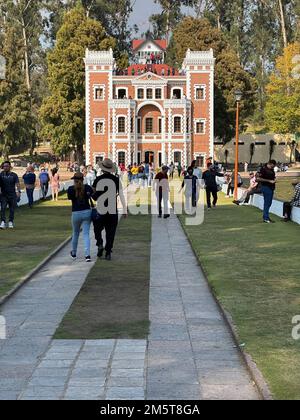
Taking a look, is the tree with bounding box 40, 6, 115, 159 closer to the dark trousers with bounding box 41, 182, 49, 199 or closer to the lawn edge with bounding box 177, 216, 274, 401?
the dark trousers with bounding box 41, 182, 49, 199

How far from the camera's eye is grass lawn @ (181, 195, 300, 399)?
631cm

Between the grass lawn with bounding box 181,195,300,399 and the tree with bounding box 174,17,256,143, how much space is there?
191ft

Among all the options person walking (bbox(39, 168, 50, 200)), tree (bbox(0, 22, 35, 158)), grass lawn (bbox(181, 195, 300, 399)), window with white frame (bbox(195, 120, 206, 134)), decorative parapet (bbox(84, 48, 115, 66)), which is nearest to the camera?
grass lawn (bbox(181, 195, 300, 399))

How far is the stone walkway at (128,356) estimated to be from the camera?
18.2ft

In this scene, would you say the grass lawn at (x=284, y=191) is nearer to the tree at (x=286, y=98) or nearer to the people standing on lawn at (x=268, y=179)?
the tree at (x=286, y=98)

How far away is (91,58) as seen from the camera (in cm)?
7269

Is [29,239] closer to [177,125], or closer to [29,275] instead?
[29,275]

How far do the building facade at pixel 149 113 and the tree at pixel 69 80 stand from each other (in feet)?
5.79

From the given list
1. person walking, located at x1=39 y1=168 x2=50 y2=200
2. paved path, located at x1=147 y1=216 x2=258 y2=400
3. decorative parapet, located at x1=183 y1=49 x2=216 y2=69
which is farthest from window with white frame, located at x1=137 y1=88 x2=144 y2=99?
paved path, located at x1=147 y1=216 x2=258 y2=400

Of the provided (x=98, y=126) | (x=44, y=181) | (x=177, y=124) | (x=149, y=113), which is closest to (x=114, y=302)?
(x=44, y=181)

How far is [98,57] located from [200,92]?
37.7 ft

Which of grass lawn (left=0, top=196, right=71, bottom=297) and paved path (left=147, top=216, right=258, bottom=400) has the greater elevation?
paved path (left=147, top=216, right=258, bottom=400)

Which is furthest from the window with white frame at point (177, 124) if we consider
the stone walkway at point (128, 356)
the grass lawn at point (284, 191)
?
the stone walkway at point (128, 356)

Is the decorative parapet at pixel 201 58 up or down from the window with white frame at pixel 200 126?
up
